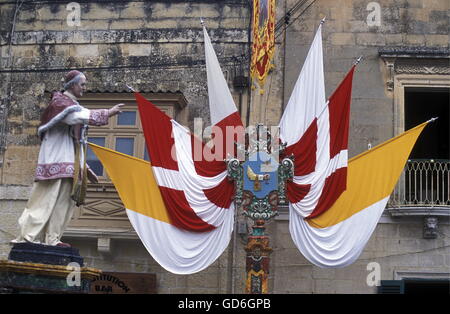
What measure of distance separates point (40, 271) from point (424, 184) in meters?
10.1

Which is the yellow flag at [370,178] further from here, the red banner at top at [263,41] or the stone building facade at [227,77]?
the stone building facade at [227,77]

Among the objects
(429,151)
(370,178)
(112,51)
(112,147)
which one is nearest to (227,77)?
(112,51)

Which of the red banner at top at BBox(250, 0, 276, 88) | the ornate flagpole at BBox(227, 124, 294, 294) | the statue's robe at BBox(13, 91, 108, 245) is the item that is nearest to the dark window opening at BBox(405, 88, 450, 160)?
the red banner at top at BBox(250, 0, 276, 88)

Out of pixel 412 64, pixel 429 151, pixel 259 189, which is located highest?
pixel 412 64

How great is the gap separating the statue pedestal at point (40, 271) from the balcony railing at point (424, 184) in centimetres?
778

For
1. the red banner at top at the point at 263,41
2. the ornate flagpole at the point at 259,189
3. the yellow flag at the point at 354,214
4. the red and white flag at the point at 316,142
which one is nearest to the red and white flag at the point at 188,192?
the ornate flagpole at the point at 259,189

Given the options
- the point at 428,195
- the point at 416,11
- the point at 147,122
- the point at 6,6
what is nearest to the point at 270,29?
the point at 147,122

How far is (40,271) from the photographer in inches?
383

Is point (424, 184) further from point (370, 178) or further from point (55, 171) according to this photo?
point (55, 171)

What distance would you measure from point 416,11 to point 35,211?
9584mm

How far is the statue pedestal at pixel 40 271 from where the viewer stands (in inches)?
383

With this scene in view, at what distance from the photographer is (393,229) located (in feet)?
53.3

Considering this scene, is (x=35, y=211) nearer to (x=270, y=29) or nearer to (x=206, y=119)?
(x=270, y=29)

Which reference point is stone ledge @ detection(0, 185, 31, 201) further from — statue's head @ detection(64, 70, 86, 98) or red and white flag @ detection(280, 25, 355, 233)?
statue's head @ detection(64, 70, 86, 98)
